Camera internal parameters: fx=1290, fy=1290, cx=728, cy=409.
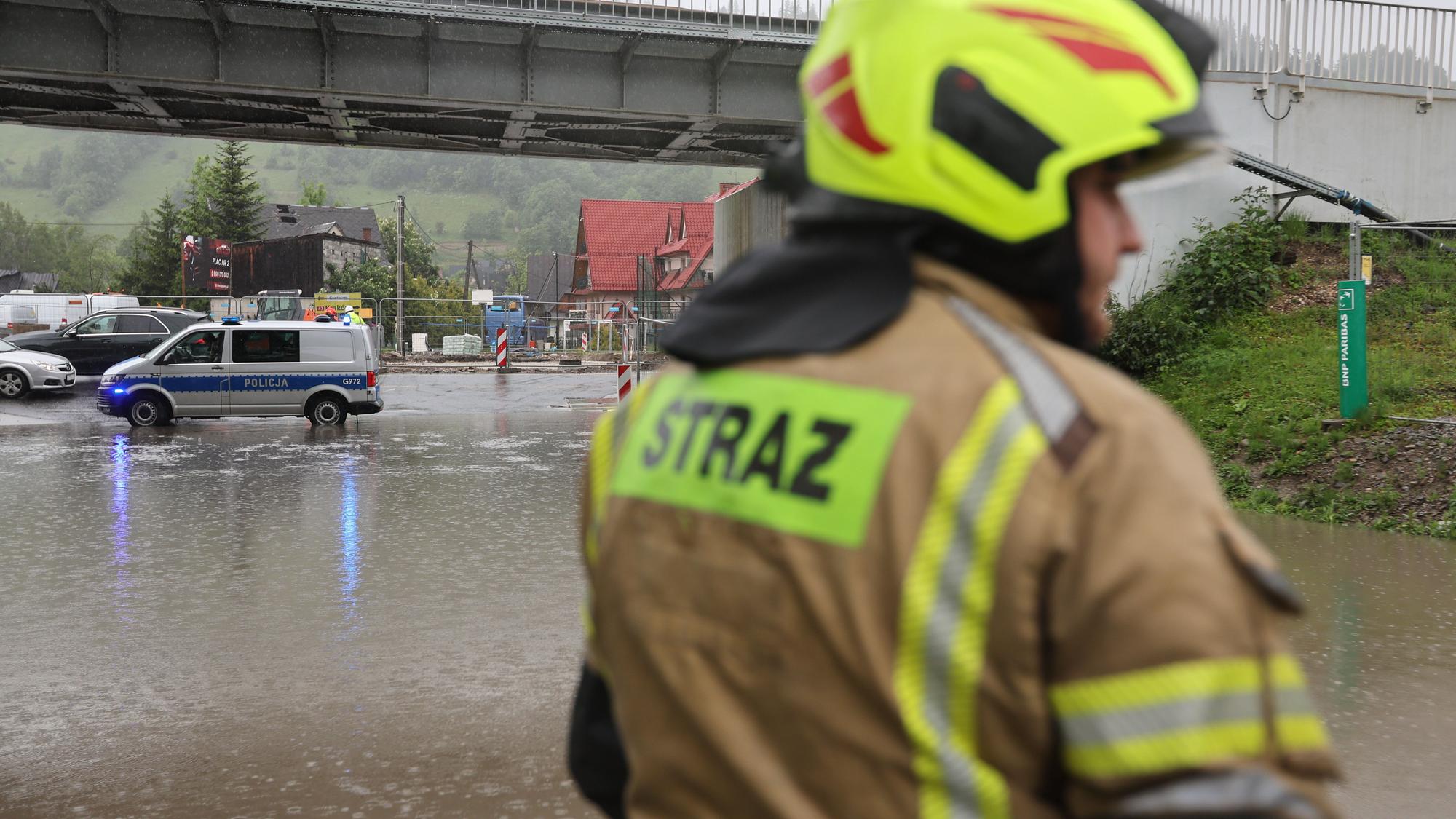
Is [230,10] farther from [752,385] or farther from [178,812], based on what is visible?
[752,385]

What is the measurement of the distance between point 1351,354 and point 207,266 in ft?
209

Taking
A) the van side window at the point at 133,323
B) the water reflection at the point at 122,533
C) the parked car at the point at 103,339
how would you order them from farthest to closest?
the van side window at the point at 133,323 < the parked car at the point at 103,339 < the water reflection at the point at 122,533

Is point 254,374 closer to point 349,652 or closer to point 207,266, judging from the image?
point 349,652

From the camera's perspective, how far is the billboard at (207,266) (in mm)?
63688

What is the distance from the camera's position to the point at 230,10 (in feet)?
60.0

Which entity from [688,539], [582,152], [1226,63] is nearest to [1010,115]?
[688,539]

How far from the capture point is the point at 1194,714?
1.05m

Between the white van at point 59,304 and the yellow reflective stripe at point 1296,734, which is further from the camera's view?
the white van at point 59,304

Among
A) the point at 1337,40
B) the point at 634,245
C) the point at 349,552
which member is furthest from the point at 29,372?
the point at 634,245

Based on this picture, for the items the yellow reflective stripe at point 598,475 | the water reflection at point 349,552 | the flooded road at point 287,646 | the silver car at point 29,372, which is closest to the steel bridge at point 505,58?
the silver car at point 29,372

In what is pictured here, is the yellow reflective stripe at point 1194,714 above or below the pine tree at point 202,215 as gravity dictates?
below

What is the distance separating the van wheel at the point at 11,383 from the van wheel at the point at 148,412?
614cm

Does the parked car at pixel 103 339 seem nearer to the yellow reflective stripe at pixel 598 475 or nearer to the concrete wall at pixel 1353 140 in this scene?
the concrete wall at pixel 1353 140

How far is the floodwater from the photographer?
4625 millimetres
